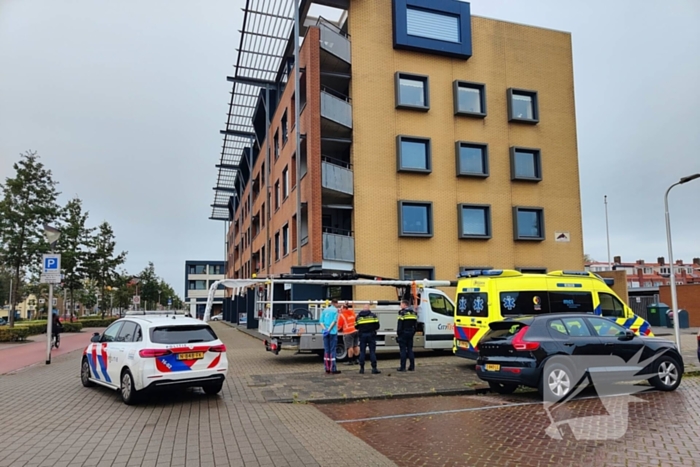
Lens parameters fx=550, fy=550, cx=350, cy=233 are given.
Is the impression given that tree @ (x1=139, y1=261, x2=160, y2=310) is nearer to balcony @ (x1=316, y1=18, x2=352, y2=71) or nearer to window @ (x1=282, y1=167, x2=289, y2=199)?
window @ (x1=282, y1=167, x2=289, y2=199)

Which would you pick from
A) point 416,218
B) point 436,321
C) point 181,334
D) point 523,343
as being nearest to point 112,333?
point 181,334

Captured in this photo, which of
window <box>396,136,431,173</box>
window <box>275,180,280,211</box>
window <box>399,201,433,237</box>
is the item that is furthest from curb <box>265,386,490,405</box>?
window <box>275,180,280,211</box>

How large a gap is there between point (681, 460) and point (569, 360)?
3.70 metres

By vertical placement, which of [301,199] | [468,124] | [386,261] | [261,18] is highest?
[261,18]

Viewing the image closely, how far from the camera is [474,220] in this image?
86.3 ft

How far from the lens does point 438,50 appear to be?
26.2 meters

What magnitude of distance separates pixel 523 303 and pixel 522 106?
17.9 meters

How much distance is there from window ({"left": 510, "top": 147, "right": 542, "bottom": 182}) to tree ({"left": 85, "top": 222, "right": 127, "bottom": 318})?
2924 centimetres

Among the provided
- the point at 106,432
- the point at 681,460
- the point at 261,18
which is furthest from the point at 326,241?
the point at 681,460

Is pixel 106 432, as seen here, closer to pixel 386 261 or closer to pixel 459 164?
pixel 386 261

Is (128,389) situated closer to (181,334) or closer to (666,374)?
(181,334)

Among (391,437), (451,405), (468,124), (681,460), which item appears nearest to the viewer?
(681,460)

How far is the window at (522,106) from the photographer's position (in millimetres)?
27375

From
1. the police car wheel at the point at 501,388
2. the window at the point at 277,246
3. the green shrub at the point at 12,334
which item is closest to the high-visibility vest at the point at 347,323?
the police car wheel at the point at 501,388
